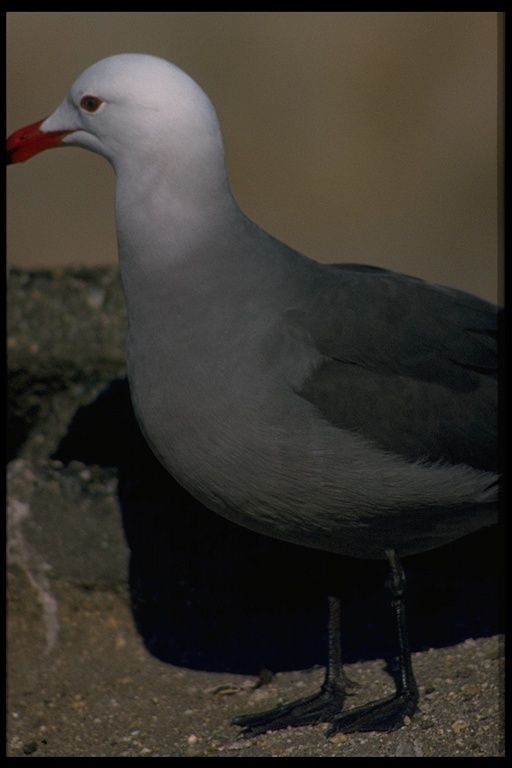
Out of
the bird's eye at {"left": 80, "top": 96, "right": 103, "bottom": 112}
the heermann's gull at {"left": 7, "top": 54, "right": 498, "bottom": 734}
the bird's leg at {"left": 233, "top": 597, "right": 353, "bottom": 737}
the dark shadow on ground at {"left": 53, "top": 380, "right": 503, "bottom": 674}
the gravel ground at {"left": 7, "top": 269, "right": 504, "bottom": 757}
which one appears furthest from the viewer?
the dark shadow on ground at {"left": 53, "top": 380, "right": 503, "bottom": 674}

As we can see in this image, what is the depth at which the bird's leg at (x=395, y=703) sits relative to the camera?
12.6 ft

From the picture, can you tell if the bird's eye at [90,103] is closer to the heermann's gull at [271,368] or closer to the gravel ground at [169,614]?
the heermann's gull at [271,368]

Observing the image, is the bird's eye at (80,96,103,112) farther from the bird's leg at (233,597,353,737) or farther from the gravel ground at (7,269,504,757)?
the bird's leg at (233,597,353,737)

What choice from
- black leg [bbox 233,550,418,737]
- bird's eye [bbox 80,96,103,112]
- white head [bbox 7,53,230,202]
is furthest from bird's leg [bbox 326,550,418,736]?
bird's eye [bbox 80,96,103,112]

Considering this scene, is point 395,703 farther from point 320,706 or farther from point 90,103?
point 90,103

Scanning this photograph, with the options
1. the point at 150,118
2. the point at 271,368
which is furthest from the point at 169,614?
the point at 150,118

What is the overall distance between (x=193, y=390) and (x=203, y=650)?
1539mm

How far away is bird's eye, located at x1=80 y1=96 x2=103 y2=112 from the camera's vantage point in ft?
12.4

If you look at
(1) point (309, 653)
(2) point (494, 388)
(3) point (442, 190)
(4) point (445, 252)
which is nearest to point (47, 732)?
(1) point (309, 653)

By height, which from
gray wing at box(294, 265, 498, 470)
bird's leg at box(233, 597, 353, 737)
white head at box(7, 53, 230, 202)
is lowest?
bird's leg at box(233, 597, 353, 737)

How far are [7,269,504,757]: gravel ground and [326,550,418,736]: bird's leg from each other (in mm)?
163

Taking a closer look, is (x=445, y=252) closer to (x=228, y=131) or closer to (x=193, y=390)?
(x=228, y=131)

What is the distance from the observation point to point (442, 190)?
10641 millimetres

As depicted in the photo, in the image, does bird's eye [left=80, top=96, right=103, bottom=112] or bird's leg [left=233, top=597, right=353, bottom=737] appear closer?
bird's eye [left=80, top=96, right=103, bottom=112]
